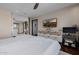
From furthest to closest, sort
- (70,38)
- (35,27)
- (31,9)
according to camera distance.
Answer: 1. (70,38)
2. (35,27)
3. (31,9)

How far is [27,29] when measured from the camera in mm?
2080

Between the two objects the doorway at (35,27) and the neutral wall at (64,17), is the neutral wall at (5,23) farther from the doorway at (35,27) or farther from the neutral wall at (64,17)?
the neutral wall at (64,17)

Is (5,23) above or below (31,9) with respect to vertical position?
below

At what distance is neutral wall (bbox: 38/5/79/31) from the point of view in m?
2.14

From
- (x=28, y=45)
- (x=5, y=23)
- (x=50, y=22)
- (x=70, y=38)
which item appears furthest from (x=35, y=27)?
(x=70, y=38)

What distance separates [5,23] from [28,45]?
25.4 inches

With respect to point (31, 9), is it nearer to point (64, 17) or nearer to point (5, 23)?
point (5, 23)

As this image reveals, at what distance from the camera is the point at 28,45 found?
1851mm

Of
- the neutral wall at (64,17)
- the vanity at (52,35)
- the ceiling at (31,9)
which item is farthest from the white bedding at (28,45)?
the ceiling at (31,9)
